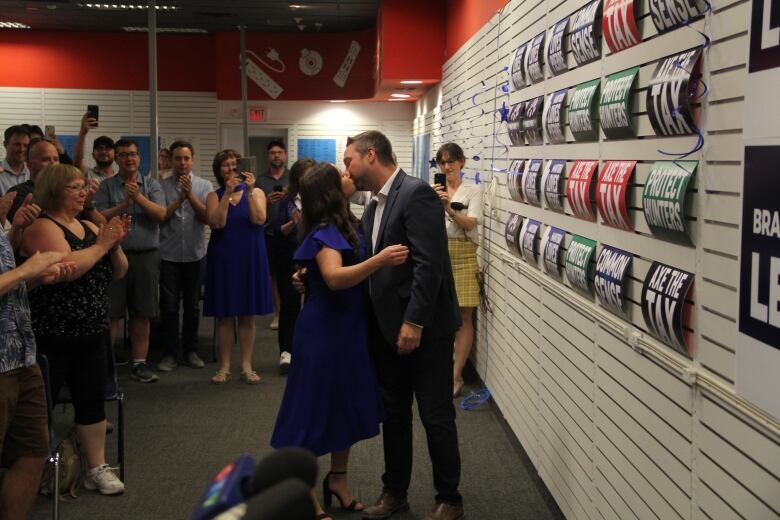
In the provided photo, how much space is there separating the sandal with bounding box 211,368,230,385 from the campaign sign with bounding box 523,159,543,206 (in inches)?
114

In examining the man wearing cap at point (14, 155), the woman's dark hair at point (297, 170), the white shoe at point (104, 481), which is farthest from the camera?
the woman's dark hair at point (297, 170)

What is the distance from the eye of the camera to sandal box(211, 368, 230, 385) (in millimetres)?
6180

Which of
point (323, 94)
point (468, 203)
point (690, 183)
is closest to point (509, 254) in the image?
point (468, 203)

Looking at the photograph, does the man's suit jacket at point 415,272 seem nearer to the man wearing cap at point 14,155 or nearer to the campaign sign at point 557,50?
the campaign sign at point 557,50

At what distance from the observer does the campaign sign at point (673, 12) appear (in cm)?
220

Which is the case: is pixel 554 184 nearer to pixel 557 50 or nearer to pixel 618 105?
pixel 557 50

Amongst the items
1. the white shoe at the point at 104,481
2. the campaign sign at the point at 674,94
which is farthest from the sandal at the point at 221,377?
the campaign sign at the point at 674,94

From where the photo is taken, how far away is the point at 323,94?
1247 cm

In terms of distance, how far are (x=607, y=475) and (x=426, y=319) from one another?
0.92 metres

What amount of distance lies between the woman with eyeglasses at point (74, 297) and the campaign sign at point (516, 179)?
83.1 inches

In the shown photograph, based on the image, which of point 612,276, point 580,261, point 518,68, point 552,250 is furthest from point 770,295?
point 518,68

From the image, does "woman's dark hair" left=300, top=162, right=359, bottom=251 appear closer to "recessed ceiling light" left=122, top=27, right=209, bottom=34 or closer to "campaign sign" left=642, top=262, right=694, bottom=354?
"campaign sign" left=642, top=262, right=694, bottom=354

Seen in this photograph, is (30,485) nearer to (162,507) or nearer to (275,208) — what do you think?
(162,507)

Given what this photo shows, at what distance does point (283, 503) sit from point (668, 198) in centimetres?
188
